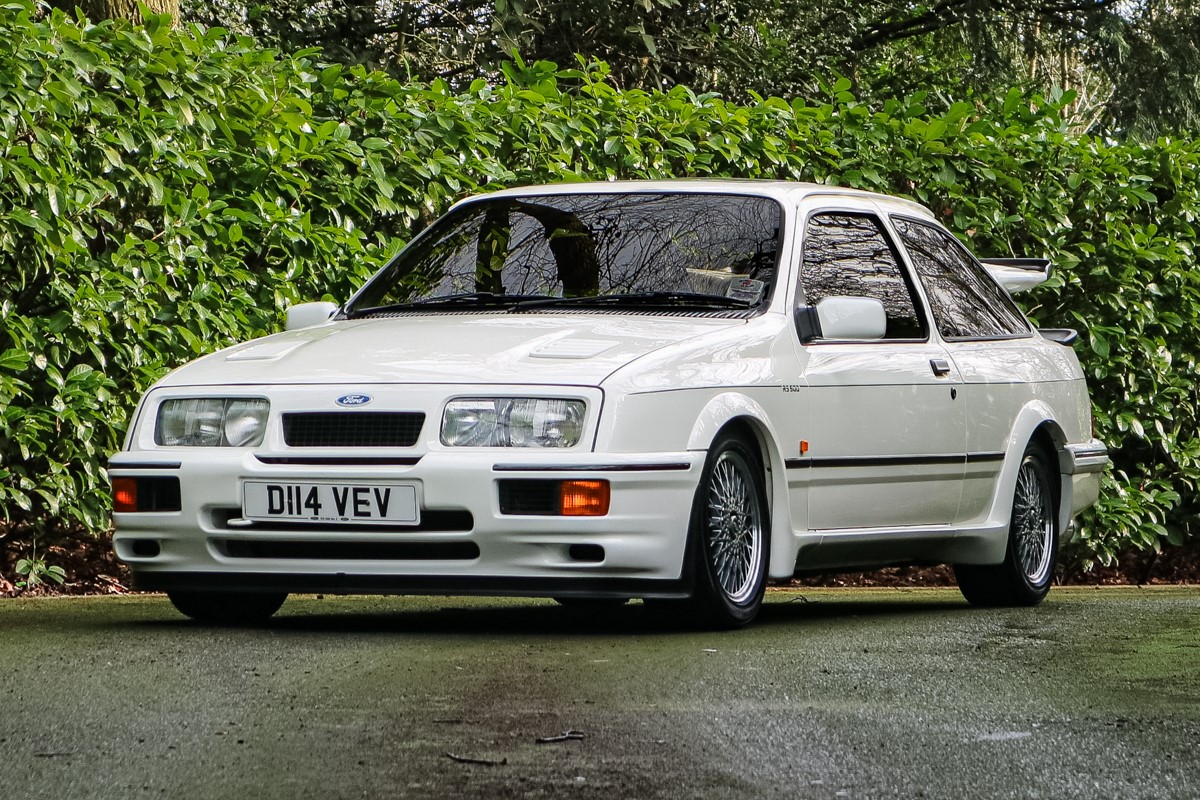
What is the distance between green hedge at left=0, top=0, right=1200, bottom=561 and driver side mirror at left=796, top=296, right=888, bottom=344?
2.67 metres

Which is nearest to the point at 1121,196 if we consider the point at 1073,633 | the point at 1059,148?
the point at 1059,148

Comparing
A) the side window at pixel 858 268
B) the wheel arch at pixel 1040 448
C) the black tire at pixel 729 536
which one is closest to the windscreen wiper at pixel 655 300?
the side window at pixel 858 268

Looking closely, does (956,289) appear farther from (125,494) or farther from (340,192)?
(125,494)

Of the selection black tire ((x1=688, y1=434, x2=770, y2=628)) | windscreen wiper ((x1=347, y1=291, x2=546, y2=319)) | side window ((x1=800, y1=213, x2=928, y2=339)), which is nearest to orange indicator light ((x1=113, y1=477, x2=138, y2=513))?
windscreen wiper ((x1=347, y1=291, x2=546, y2=319))

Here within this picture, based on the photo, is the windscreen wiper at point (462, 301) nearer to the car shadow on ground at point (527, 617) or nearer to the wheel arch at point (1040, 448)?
the car shadow on ground at point (527, 617)

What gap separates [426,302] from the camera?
750cm

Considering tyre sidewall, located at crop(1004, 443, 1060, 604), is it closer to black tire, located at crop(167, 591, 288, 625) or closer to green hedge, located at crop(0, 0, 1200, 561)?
green hedge, located at crop(0, 0, 1200, 561)

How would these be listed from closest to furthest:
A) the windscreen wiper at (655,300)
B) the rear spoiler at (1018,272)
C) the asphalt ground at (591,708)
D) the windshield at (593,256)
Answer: the asphalt ground at (591,708), the windscreen wiper at (655,300), the windshield at (593,256), the rear spoiler at (1018,272)

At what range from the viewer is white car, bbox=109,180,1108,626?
6.19 metres

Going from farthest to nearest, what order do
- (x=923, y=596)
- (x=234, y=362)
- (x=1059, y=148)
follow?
(x=1059, y=148), (x=923, y=596), (x=234, y=362)

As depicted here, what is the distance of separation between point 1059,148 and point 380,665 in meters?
6.78

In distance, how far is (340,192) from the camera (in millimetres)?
9016

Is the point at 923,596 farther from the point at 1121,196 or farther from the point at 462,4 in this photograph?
the point at 462,4

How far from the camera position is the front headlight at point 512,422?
20.2 feet
